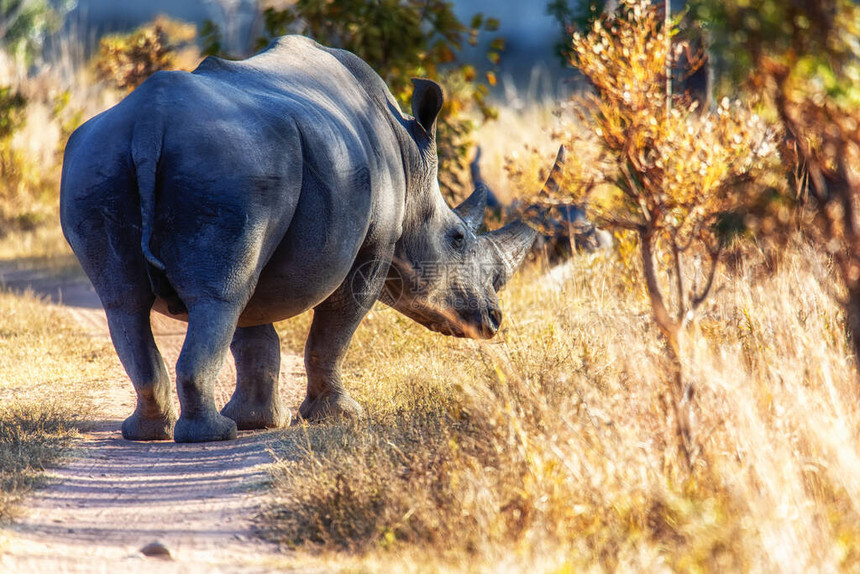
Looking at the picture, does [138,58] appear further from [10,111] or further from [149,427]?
[149,427]

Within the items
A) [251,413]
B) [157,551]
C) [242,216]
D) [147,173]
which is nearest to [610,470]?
[157,551]

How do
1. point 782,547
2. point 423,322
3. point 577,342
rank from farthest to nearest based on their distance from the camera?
point 423,322 → point 577,342 → point 782,547

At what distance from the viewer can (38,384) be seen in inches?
268

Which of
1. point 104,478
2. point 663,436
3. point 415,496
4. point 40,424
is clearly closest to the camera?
point 415,496

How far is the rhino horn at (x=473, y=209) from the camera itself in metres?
7.01

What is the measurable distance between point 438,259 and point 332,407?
1098 mm

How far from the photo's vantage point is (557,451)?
3729mm

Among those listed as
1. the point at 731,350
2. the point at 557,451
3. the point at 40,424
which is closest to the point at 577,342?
the point at 731,350

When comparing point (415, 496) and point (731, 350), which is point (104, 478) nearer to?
point (415, 496)

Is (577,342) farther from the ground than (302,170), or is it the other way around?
(302,170)

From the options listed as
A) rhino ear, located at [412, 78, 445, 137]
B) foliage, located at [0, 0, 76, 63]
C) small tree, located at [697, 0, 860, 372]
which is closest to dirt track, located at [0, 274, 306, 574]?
rhino ear, located at [412, 78, 445, 137]

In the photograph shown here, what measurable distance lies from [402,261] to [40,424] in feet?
6.92

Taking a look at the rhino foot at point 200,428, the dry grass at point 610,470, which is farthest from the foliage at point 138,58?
the dry grass at point 610,470

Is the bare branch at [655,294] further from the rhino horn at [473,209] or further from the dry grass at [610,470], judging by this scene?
the rhino horn at [473,209]
